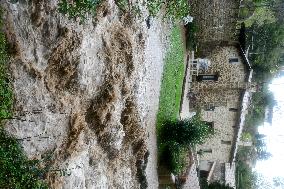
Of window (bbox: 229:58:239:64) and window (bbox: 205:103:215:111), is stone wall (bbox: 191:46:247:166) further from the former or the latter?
window (bbox: 229:58:239:64)

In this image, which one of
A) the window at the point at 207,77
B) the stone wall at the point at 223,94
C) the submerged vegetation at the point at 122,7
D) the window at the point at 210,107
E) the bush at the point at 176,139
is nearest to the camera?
the submerged vegetation at the point at 122,7

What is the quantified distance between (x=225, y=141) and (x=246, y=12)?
11.9 metres

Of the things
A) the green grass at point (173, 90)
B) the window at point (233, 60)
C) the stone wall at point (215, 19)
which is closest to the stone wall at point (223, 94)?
the window at point (233, 60)

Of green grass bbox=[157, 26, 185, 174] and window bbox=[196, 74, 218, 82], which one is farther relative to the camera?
window bbox=[196, 74, 218, 82]

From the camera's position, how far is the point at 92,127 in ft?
55.6

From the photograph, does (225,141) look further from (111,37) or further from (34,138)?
(34,138)

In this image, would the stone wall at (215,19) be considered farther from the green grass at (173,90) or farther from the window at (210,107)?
the window at (210,107)

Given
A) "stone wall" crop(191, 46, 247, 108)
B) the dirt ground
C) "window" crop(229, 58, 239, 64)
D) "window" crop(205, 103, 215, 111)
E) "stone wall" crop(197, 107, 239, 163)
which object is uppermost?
"window" crop(229, 58, 239, 64)

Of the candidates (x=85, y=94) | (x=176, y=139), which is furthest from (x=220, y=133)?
(x=85, y=94)

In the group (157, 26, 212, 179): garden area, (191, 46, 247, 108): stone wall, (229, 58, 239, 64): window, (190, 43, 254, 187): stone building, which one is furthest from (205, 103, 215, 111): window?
(157, 26, 212, 179): garden area

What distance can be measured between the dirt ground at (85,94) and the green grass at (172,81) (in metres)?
1.65

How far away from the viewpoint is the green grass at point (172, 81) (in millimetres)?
25236

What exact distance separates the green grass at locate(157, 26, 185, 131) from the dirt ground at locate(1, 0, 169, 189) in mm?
1650

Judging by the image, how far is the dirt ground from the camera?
41.1ft
